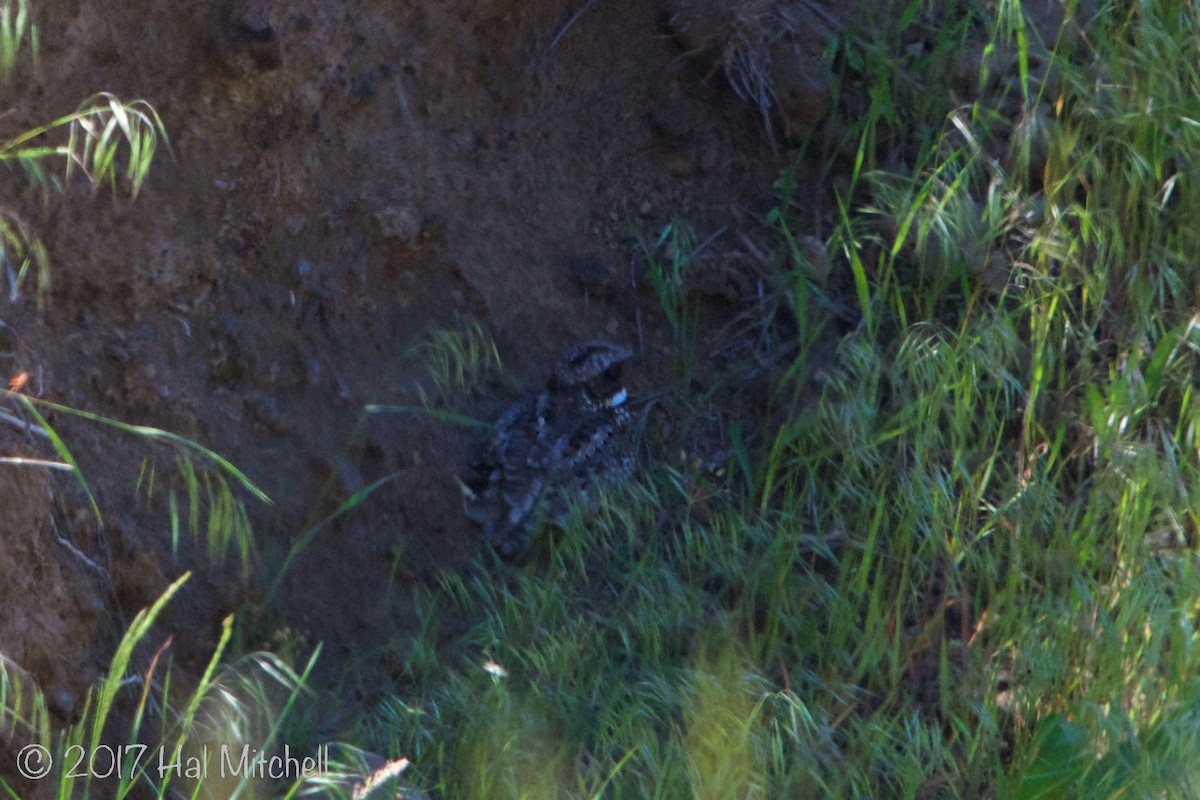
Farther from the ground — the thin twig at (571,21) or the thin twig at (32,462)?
the thin twig at (571,21)

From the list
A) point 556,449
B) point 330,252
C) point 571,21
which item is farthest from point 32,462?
point 571,21

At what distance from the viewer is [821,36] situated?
Result: 347cm

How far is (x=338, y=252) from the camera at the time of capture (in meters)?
2.98

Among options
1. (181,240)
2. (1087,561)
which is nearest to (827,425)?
(1087,561)

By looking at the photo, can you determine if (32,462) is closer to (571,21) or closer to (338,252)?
(338,252)

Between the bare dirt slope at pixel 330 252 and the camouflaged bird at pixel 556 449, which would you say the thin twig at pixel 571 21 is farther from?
the camouflaged bird at pixel 556 449

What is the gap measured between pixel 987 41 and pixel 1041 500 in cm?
144

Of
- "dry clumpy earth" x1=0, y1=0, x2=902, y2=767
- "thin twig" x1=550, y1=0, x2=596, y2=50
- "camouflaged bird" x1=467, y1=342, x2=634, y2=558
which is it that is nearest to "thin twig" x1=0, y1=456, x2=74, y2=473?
"dry clumpy earth" x1=0, y1=0, x2=902, y2=767

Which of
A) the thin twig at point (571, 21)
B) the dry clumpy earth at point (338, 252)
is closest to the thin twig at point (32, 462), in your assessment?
the dry clumpy earth at point (338, 252)

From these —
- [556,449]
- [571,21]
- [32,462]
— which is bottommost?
[556,449]

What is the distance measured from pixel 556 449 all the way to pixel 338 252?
73 cm

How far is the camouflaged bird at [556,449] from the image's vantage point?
2.94m

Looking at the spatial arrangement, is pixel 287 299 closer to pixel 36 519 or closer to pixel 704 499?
pixel 36 519

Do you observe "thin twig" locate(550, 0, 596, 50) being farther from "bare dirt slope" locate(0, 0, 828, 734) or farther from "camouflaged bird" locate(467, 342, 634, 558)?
"camouflaged bird" locate(467, 342, 634, 558)
